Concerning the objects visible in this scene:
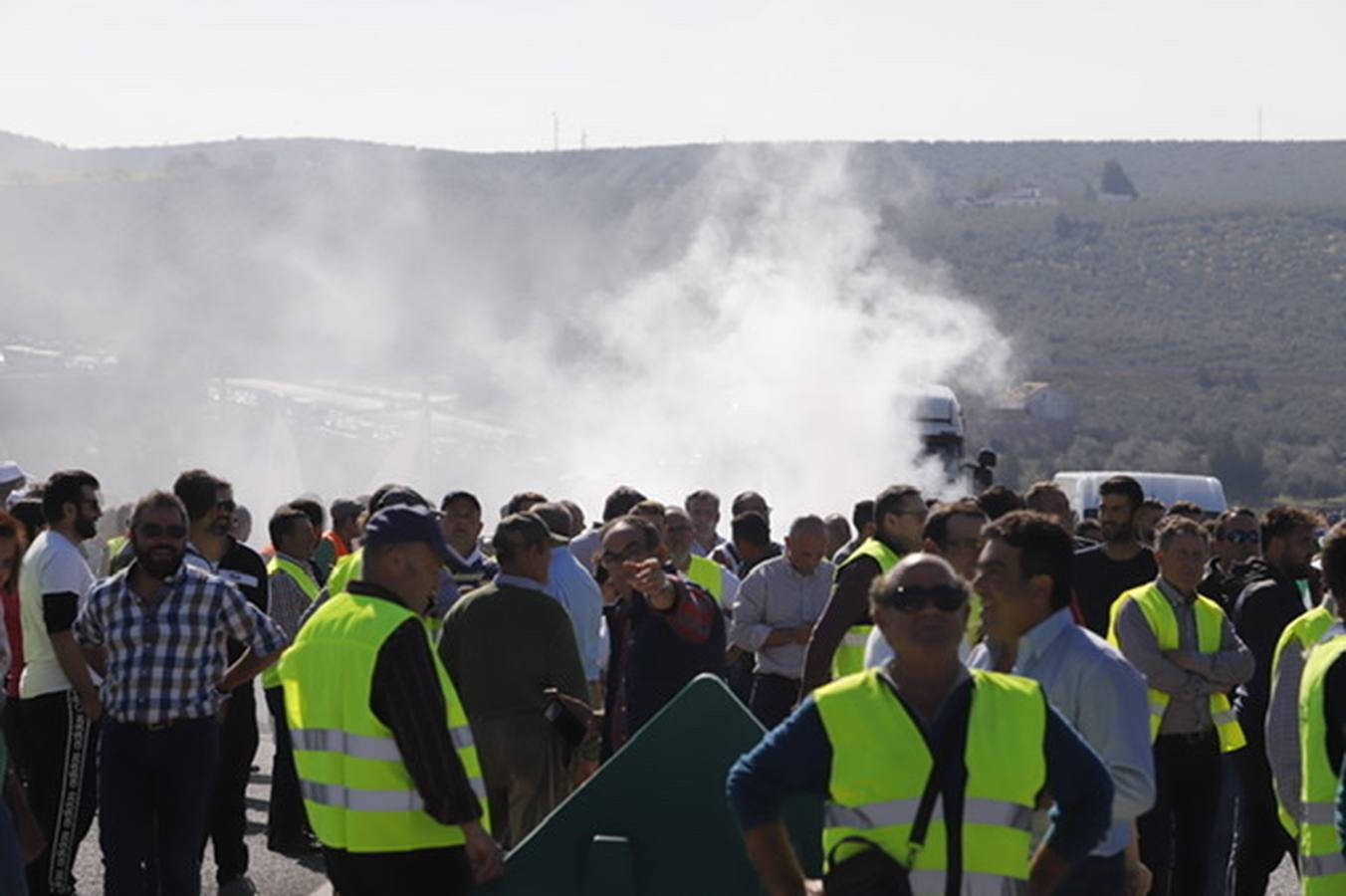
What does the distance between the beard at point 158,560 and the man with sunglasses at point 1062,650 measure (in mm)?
3606

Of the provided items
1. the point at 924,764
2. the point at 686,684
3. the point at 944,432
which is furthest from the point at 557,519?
the point at 944,432

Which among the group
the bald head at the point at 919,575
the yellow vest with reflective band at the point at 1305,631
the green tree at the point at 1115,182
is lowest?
the yellow vest with reflective band at the point at 1305,631

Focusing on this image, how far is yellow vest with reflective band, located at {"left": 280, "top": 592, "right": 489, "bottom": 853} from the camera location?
20.3ft

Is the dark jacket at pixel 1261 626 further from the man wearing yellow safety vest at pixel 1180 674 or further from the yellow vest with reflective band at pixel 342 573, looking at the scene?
the yellow vest with reflective band at pixel 342 573

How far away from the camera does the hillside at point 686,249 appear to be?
308 ft

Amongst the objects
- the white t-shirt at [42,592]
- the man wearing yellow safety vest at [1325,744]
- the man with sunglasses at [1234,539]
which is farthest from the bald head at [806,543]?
the man wearing yellow safety vest at [1325,744]

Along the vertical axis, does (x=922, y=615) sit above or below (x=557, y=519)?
above

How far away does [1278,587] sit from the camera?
9773 mm

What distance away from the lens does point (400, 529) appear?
6371 mm

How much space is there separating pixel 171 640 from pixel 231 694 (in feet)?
6.76

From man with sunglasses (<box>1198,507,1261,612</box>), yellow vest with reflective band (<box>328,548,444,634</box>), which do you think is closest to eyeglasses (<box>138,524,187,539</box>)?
yellow vest with reflective band (<box>328,548,444,634</box>)

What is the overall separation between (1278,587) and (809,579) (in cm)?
268

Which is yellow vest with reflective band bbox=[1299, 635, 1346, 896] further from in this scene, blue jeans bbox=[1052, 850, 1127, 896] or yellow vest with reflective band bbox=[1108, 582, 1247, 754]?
yellow vest with reflective band bbox=[1108, 582, 1247, 754]

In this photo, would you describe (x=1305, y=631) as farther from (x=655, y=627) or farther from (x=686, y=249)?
(x=686, y=249)
